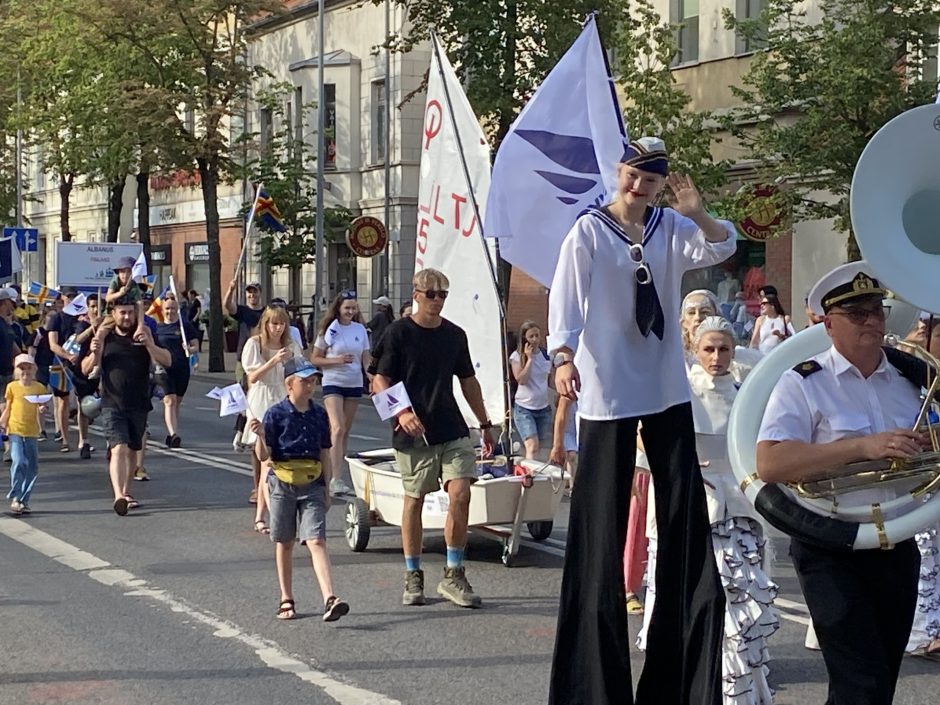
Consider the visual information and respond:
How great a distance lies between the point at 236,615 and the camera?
8.37 metres

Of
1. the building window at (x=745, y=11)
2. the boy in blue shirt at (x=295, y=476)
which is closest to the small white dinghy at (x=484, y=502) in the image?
the boy in blue shirt at (x=295, y=476)

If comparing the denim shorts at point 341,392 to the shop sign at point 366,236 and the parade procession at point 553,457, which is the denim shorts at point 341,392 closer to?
the parade procession at point 553,457

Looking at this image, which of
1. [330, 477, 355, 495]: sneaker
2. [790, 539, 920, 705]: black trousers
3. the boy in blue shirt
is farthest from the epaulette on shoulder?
[330, 477, 355, 495]: sneaker

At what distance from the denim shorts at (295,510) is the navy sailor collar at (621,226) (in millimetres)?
3404

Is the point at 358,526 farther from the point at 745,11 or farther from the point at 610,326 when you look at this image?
the point at 745,11

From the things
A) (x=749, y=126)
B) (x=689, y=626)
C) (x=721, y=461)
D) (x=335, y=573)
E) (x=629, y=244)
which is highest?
(x=749, y=126)

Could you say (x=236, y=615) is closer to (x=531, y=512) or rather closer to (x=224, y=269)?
(x=531, y=512)

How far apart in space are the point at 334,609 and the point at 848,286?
422cm

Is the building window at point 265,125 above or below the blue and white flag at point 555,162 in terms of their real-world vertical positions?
above

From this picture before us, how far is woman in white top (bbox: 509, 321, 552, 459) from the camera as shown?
13.5 meters

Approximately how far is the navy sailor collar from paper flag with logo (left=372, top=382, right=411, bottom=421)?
316 centimetres

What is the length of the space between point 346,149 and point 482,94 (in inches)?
706

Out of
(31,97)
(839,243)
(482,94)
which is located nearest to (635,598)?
(482,94)

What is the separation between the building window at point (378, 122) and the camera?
131 ft
